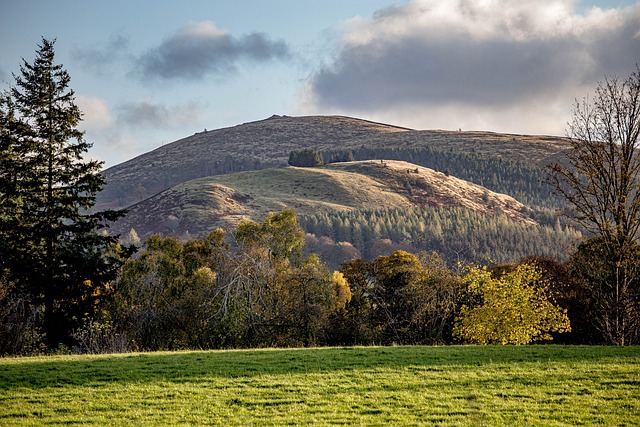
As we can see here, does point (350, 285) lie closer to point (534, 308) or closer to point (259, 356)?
point (534, 308)

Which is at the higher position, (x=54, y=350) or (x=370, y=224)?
(x=370, y=224)

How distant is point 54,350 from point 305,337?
15265 millimetres

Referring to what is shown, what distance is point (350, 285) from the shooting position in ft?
155

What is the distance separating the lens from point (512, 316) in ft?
110

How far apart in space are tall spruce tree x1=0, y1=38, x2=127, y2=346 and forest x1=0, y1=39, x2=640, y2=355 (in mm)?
80

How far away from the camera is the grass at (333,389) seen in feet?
44.7

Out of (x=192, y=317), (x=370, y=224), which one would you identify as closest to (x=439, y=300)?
(x=192, y=317)

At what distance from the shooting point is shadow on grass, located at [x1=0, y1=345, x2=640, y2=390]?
18.3 m

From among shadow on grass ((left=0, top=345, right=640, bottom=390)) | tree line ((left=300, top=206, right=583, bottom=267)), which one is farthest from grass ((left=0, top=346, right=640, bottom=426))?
tree line ((left=300, top=206, right=583, bottom=267))

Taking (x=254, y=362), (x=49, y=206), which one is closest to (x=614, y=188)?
(x=254, y=362)

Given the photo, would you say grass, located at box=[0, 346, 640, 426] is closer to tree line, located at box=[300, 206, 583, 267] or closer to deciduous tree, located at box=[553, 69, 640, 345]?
deciduous tree, located at box=[553, 69, 640, 345]

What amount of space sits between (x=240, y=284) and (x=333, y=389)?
18.7 metres

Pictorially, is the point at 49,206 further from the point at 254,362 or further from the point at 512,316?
the point at 512,316

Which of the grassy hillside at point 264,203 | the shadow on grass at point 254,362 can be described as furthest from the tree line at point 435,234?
the shadow on grass at point 254,362
